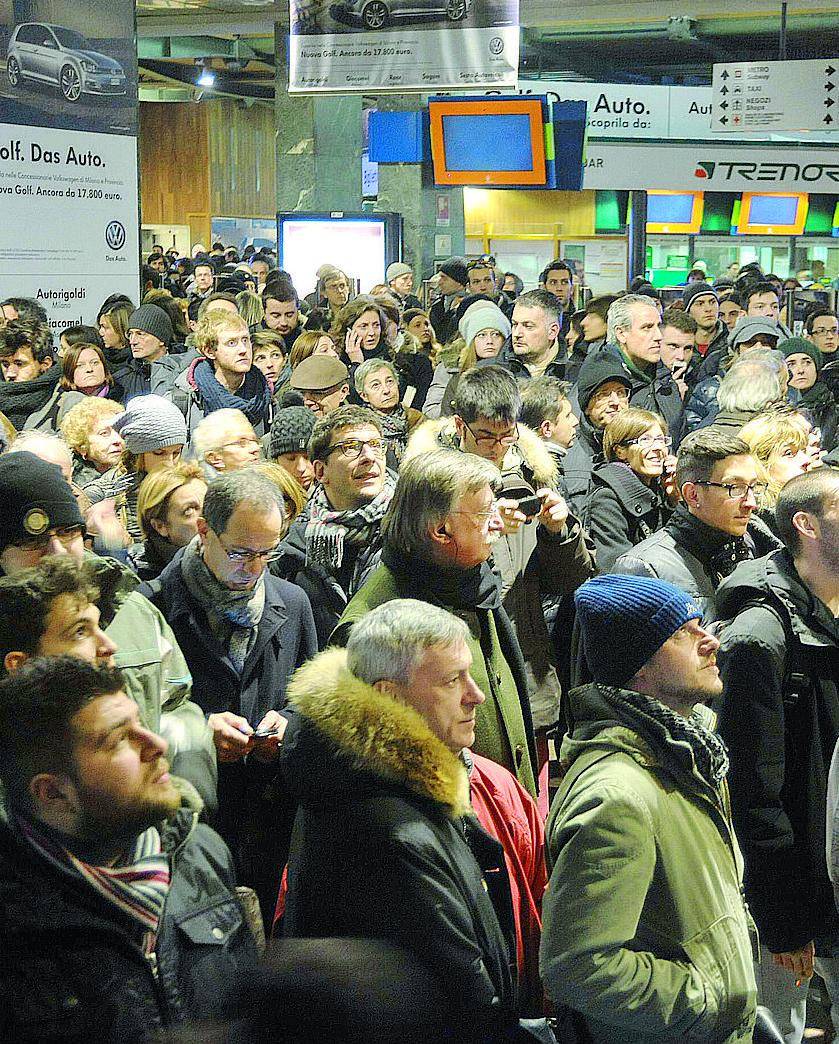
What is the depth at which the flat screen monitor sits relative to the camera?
44.7ft

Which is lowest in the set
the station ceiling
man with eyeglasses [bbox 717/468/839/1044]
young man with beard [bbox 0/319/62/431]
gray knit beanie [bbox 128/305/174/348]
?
man with eyeglasses [bbox 717/468/839/1044]

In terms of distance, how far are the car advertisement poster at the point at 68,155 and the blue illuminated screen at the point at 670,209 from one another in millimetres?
10119

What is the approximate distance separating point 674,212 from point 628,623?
1684 cm

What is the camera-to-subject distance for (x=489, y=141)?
1384 centimetres

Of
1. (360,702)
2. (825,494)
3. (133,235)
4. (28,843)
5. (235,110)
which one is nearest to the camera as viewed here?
(28,843)

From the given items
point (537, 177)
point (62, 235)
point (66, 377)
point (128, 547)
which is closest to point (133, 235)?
point (62, 235)

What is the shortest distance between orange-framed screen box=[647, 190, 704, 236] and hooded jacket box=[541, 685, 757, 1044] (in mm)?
16814

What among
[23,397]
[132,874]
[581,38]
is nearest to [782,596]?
[132,874]

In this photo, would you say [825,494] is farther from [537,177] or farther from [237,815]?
[537,177]

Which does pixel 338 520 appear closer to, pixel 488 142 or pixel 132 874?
pixel 132 874

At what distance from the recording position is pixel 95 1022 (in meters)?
1.45

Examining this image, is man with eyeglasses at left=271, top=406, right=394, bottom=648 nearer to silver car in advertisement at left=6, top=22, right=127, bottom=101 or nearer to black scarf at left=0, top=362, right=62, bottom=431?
black scarf at left=0, top=362, right=62, bottom=431

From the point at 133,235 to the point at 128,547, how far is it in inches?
262

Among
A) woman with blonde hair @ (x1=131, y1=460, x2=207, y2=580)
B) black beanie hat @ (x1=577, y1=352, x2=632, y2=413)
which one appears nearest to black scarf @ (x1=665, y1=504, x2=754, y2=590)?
woman with blonde hair @ (x1=131, y1=460, x2=207, y2=580)
